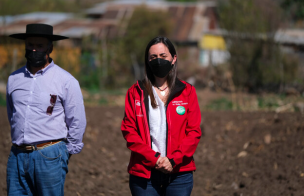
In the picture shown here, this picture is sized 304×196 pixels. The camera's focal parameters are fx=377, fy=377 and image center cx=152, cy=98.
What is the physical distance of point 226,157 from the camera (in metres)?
7.86

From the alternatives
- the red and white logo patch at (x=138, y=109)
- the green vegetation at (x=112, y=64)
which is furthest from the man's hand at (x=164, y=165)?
the green vegetation at (x=112, y=64)

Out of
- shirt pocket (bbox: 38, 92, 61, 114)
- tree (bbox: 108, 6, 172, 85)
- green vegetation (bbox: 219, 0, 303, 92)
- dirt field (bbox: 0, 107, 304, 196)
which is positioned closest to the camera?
shirt pocket (bbox: 38, 92, 61, 114)

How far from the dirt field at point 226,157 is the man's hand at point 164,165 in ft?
9.36

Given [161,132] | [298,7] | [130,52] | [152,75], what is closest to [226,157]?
[152,75]

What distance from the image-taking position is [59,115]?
353cm

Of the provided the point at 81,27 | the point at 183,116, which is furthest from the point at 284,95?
the point at 81,27

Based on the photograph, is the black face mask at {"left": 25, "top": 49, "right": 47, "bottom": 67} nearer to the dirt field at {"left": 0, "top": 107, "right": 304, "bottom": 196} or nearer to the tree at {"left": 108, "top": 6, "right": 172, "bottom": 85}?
the dirt field at {"left": 0, "top": 107, "right": 304, "bottom": 196}

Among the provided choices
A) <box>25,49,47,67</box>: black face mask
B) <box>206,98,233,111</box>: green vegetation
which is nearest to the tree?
<box>206,98,233,111</box>: green vegetation

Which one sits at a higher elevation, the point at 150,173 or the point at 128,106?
the point at 128,106

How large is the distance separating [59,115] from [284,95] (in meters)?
11.8

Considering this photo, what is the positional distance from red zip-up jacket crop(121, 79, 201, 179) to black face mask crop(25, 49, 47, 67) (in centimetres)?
92

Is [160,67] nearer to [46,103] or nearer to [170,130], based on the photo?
[170,130]

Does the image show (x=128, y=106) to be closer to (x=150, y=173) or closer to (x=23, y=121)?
(x=150, y=173)

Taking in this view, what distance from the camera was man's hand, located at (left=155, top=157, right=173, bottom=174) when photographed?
117 inches
